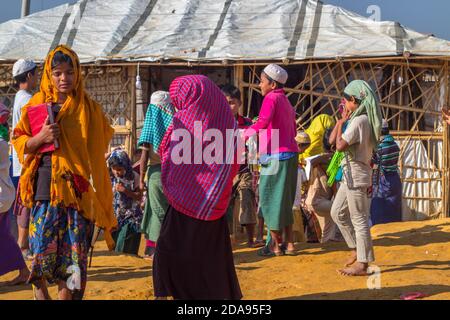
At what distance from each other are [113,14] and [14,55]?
1976mm

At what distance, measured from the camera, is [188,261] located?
512cm

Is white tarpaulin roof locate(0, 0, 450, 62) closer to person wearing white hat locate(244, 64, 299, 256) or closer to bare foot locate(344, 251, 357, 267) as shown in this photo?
person wearing white hat locate(244, 64, 299, 256)

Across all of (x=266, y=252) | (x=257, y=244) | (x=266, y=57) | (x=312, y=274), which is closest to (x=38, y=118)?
(x=312, y=274)

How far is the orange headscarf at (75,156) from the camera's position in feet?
16.2

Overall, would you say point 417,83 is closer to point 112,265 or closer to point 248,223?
point 248,223

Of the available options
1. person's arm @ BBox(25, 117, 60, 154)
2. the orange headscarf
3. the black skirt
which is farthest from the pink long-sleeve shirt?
person's arm @ BBox(25, 117, 60, 154)

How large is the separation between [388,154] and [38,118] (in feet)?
19.9

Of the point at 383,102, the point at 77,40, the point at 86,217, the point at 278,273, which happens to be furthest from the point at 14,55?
the point at 86,217

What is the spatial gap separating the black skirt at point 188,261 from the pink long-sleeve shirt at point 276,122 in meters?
2.36

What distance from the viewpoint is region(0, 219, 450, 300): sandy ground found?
6.20 meters

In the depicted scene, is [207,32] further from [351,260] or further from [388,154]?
[351,260]

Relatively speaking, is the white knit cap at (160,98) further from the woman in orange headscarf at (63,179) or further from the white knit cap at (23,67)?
the woman in orange headscarf at (63,179)

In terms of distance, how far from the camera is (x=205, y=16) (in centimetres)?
1340

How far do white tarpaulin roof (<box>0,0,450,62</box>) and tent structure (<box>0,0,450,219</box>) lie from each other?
0.02 metres
